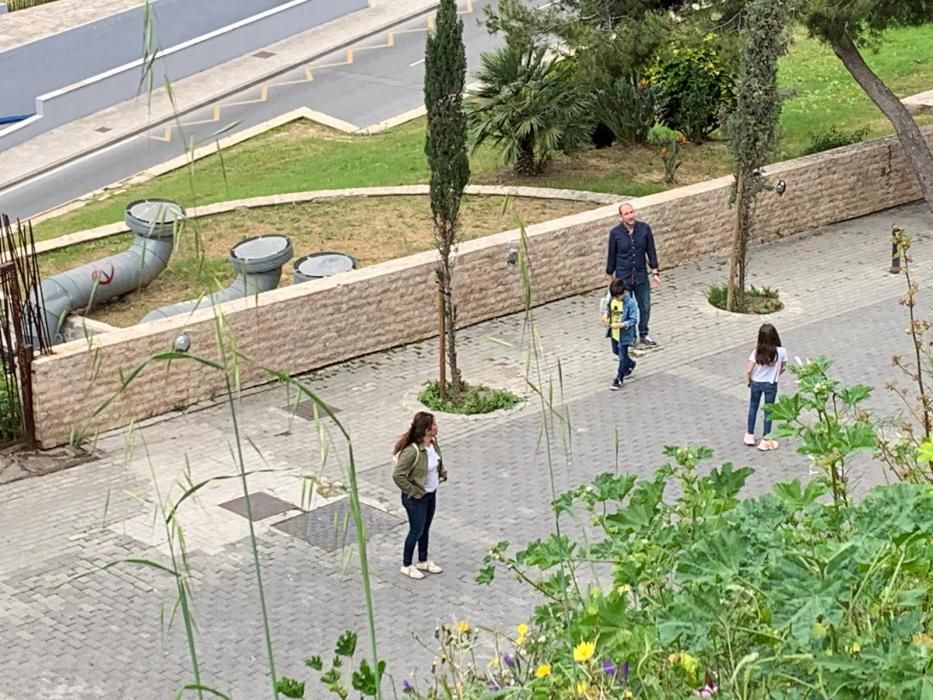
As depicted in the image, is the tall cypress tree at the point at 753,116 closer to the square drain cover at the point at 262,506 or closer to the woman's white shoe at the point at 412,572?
the square drain cover at the point at 262,506

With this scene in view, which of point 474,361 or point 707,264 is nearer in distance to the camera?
point 474,361

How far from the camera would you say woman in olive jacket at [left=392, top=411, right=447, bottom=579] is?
11000mm

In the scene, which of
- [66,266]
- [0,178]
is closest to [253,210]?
[66,266]

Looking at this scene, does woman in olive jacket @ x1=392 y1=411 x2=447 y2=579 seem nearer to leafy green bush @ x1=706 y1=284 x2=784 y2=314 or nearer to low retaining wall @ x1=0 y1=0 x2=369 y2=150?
leafy green bush @ x1=706 y1=284 x2=784 y2=314

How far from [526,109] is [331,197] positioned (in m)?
2.92

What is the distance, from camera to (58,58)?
3156 centimetres

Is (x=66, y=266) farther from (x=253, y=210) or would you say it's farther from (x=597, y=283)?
(x=597, y=283)

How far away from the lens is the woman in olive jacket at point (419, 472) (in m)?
11.0

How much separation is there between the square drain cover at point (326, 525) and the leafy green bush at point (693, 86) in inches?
484

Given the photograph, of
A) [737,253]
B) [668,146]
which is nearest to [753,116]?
[737,253]

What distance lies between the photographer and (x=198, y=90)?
104 ft

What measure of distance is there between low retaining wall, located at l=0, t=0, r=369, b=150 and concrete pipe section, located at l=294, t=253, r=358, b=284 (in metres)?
12.3

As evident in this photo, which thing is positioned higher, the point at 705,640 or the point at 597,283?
the point at 705,640

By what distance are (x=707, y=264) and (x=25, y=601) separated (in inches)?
391
